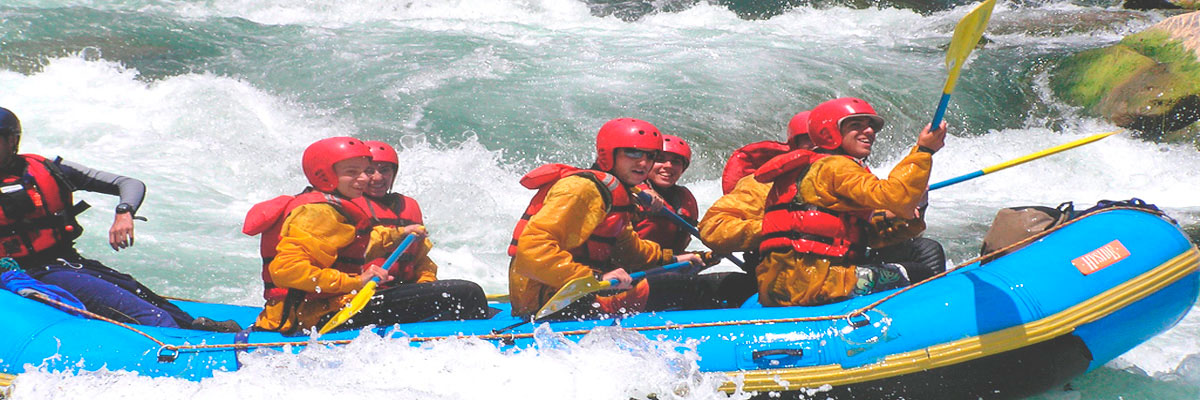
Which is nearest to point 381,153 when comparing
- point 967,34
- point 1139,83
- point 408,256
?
point 408,256

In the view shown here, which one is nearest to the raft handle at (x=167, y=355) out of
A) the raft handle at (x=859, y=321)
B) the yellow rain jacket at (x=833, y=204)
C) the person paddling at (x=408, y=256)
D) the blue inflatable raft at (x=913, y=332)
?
the blue inflatable raft at (x=913, y=332)

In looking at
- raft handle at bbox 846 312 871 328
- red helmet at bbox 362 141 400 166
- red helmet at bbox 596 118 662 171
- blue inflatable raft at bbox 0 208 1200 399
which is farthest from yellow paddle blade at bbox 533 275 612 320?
red helmet at bbox 362 141 400 166

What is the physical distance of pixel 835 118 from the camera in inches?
144

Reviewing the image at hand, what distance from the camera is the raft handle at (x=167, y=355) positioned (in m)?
3.65

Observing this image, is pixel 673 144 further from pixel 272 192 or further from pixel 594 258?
pixel 272 192

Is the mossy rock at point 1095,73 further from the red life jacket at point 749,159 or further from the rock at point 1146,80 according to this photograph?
the red life jacket at point 749,159

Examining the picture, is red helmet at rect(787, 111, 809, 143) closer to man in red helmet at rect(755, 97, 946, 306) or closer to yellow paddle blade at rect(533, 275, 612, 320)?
man in red helmet at rect(755, 97, 946, 306)

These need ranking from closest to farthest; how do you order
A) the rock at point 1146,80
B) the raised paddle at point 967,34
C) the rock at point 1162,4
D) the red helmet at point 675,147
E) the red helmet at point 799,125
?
the raised paddle at point 967,34 < the red helmet at point 675,147 < the red helmet at point 799,125 < the rock at point 1146,80 < the rock at point 1162,4

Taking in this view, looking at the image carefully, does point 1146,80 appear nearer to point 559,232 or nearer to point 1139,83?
point 1139,83

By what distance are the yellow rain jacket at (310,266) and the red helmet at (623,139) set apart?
3.23ft

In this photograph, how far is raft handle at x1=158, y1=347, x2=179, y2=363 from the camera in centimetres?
365

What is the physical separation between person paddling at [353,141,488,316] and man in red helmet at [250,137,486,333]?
0.03 ft

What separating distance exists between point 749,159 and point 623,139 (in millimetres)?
1227

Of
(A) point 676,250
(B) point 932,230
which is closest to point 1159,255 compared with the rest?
(A) point 676,250
